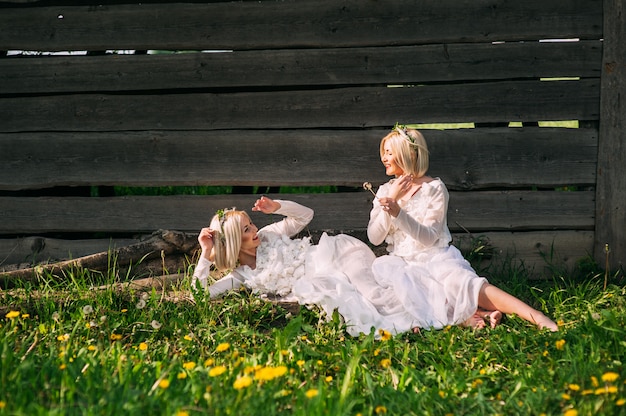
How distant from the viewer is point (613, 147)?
4742 mm

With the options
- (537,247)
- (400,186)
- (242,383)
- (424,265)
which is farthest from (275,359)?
(537,247)

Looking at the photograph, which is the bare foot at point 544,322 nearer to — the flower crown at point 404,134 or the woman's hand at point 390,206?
the woman's hand at point 390,206

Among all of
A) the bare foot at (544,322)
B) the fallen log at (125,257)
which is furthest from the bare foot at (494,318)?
the fallen log at (125,257)

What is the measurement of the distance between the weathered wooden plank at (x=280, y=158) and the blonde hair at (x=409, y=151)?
0.49 metres

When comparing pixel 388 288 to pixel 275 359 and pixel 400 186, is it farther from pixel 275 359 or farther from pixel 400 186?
pixel 275 359

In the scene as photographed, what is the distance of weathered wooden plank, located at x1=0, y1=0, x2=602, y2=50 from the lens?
469 centimetres

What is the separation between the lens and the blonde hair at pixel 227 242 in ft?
13.9

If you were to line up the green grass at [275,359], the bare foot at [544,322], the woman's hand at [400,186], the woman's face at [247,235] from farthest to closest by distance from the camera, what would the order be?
the woman's face at [247,235] → the woman's hand at [400,186] → the bare foot at [544,322] → the green grass at [275,359]

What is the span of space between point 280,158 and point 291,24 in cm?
90

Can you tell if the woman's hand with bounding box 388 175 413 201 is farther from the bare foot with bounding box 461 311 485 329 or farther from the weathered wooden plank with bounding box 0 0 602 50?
the weathered wooden plank with bounding box 0 0 602 50

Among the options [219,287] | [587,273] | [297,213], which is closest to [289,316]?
[219,287]

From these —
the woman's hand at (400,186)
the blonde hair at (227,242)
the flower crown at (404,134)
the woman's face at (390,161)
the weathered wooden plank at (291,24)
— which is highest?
the weathered wooden plank at (291,24)

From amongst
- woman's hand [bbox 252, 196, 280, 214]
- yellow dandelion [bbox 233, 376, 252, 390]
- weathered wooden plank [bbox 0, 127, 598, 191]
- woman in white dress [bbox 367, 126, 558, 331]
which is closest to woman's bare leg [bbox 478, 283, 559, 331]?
woman in white dress [bbox 367, 126, 558, 331]

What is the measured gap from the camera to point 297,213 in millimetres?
4516
